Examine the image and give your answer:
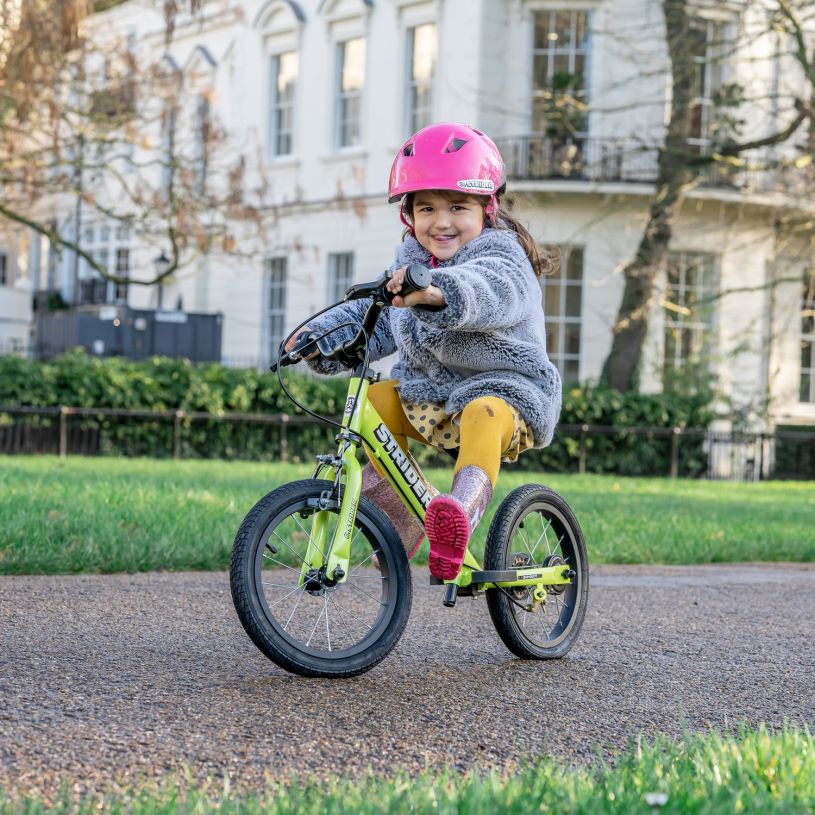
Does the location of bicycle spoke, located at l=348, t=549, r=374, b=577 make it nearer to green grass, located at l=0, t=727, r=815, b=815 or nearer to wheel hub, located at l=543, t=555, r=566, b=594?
wheel hub, located at l=543, t=555, r=566, b=594

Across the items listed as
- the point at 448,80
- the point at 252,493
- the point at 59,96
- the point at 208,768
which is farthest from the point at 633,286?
the point at 208,768

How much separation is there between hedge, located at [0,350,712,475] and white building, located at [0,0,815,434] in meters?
3.43

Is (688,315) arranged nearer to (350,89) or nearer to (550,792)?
(350,89)

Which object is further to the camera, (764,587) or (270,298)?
(270,298)

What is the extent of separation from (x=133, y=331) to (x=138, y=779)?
73.5ft

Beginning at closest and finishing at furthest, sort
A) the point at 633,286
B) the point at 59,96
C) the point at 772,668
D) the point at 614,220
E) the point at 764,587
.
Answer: the point at 772,668
the point at 764,587
the point at 59,96
the point at 633,286
the point at 614,220

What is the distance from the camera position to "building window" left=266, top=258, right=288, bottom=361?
27.8 meters

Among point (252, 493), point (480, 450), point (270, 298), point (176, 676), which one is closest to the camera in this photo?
point (176, 676)

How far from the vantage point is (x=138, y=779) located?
2.91 m

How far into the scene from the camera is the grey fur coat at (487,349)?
171 inches

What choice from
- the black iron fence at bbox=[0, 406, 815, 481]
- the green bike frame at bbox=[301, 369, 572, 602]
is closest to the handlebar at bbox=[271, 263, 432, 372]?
the green bike frame at bbox=[301, 369, 572, 602]

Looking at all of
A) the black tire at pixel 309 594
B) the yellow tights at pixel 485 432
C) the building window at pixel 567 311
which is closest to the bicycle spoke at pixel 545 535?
the yellow tights at pixel 485 432

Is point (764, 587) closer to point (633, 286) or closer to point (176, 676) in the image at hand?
point (176, 676)

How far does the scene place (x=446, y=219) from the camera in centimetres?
443
